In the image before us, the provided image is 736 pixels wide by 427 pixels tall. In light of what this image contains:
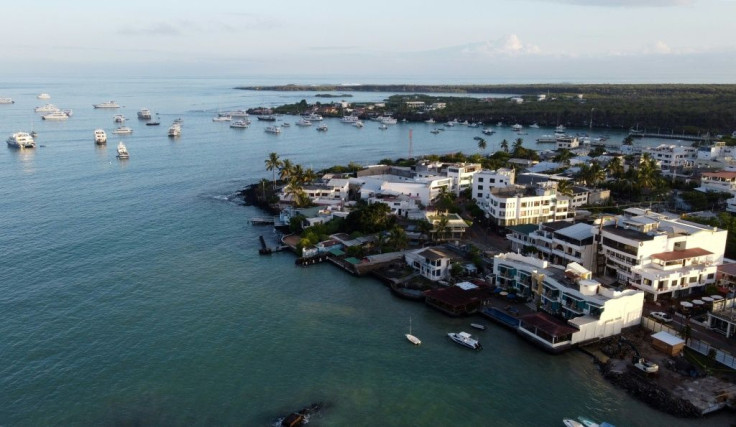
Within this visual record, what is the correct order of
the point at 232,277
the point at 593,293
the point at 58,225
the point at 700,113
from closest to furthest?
the point at 593,293 < the point at 232,277 < the point at 58,225 < the point at 700,113

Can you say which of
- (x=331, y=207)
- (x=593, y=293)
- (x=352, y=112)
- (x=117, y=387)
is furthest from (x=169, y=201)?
(x=352, y=112)

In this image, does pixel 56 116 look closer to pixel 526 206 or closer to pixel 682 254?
pixel 526 206

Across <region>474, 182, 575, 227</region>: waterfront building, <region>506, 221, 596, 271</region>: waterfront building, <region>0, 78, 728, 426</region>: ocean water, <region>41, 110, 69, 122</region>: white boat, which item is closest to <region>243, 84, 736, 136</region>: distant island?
<region>41, 110, 69, 122</region>: white boat

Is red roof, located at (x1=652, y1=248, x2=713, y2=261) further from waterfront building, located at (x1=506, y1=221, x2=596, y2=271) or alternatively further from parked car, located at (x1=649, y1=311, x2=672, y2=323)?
parked car, located at (x1=649, y1=311, x2=672, y2=323)

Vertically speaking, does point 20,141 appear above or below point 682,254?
above

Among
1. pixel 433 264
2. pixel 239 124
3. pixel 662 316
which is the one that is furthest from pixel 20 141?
pixel 662 316

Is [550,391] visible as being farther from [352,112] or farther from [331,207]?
[352,112]

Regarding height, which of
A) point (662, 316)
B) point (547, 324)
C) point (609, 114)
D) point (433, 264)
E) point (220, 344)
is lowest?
point (220, 344)
